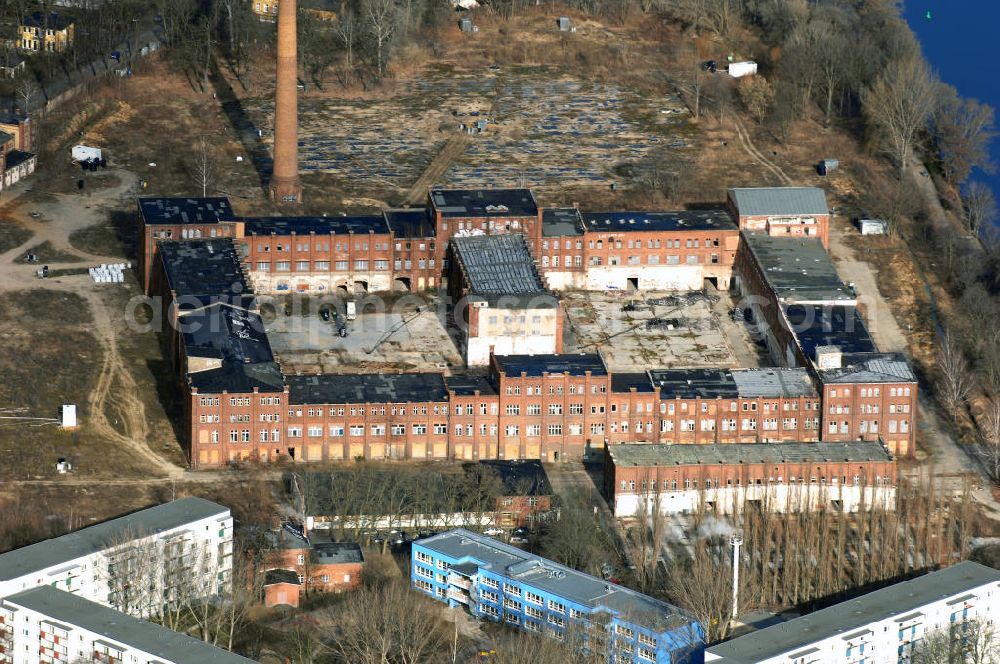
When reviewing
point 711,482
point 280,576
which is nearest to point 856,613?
point 711,482

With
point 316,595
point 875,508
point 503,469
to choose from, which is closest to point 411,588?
point 316,595

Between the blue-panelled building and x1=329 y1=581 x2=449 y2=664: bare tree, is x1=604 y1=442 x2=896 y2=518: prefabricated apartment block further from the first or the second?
x1=329 y1=581 x2=449 y2=664: bare tree

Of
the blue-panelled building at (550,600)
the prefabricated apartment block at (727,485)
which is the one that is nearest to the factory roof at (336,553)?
the blue-panelled building at (550,600)

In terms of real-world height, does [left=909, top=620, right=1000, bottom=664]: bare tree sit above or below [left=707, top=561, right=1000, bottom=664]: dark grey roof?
below

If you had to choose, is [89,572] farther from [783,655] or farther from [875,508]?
[875,508]

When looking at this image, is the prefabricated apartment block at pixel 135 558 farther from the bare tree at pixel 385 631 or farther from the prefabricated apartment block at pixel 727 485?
the prefabricated apartment block at pixel 727 485

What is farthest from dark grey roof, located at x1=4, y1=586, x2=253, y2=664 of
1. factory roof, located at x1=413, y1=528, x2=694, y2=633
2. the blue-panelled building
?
factory roof, located at x1=413, y1=528, x2=694, y2=633

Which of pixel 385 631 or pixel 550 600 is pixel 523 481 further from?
pixel 385 631
